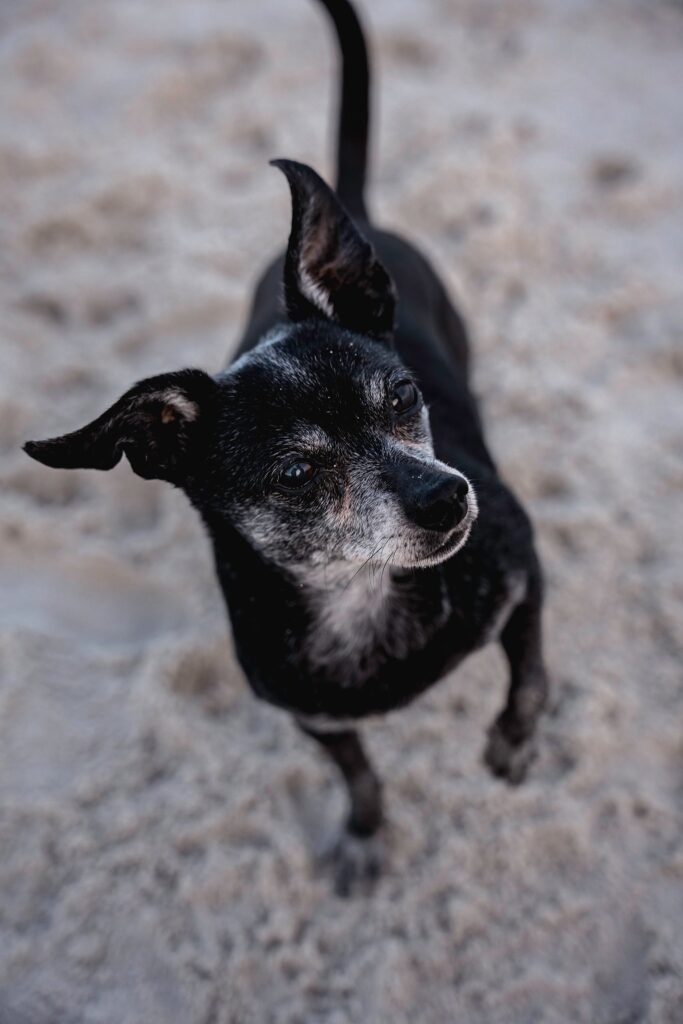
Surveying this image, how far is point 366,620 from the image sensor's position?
242cm

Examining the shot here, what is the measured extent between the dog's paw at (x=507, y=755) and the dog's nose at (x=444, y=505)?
0.87 m

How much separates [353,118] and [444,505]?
6.41 feet

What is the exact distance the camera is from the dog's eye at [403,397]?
2240 millimetres

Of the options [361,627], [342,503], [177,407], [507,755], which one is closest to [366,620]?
[361,627]

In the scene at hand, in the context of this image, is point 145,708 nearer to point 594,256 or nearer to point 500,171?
point 594,256

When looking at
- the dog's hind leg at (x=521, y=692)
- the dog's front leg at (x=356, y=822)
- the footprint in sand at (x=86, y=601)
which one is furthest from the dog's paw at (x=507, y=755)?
the footprint in sand at (x=86, y=601)

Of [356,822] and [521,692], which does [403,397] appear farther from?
[356,822]

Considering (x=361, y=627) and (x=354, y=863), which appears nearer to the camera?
(x=361, y=627)

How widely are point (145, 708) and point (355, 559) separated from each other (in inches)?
44.4

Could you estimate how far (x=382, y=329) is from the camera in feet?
8.13

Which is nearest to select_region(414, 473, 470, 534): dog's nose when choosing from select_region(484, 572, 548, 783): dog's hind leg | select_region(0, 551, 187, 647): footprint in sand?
select_region(484, 572, 548, 783): dog's hind leg

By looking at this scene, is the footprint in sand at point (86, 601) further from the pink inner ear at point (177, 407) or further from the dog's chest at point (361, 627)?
the pink inner ear at point (177, 407)

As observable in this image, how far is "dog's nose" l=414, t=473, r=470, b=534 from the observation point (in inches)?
79.0

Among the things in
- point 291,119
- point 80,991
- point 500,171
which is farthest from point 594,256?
point 80,991
